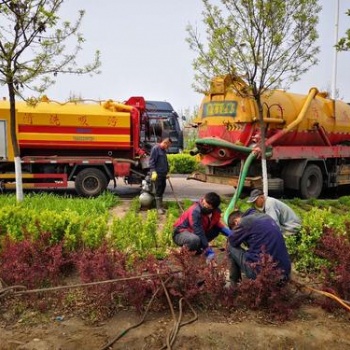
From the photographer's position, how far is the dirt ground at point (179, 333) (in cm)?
394

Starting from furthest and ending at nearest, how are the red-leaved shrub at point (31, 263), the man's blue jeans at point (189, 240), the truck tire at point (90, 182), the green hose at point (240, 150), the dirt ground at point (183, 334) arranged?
the truck tire at point (90, 182)
the green hose at point (240, 150)
the man's blue jeans at point (189, 240)
the red-leaved shrub at point (31, 263)
the dirt ground at point (183, 334)

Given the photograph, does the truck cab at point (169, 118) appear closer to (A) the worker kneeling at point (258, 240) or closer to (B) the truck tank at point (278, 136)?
(B) the truck tank at point (278, 136)

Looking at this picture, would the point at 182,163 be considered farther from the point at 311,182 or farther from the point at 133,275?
the point at 133,275

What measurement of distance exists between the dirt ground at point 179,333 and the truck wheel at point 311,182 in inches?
291

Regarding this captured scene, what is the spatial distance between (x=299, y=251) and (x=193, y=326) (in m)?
1.97

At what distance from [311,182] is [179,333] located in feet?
29.0

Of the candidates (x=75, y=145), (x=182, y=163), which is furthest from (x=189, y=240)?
(x=182, y=163)

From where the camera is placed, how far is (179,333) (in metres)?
4.05

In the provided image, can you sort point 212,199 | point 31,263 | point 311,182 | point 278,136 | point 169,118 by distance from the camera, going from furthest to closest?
1. point 169,118
2. point 311,182
3. point 278,136
4. point 212,199
5. point 31,263

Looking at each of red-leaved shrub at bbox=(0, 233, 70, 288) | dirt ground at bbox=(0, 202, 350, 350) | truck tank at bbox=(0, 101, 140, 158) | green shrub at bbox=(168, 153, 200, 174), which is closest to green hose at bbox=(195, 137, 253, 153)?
truck tank at bbox=(0, 101, 140, 158)

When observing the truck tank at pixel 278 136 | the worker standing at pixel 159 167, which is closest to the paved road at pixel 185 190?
the truck tank at pixel 278 136

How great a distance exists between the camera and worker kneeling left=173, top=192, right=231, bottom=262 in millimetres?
5234

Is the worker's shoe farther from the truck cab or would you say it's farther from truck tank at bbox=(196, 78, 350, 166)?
the truck cab

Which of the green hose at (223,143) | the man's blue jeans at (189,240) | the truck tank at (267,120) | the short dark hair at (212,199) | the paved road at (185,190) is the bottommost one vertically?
the paved road at (185,190)
